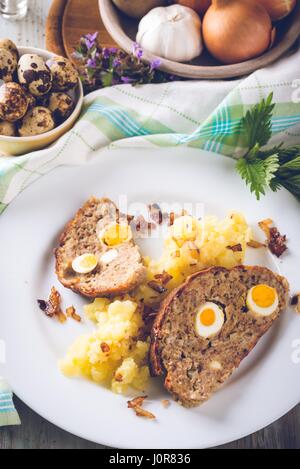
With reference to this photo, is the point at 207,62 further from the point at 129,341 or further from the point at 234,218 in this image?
the point at 129,341

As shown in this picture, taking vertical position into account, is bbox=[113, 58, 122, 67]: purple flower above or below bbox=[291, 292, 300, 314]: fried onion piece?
above

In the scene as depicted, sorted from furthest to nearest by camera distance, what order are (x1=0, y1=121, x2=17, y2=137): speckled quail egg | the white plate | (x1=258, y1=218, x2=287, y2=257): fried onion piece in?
(x1=0, y1=121, x2=17, y2=137): speckled quail egg → (x1=258, y1=218, x2=287, y2=257): fried onion piece → the white plate

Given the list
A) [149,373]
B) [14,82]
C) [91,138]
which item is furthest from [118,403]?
[14,82]

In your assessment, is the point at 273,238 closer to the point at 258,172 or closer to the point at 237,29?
the point at 258,172

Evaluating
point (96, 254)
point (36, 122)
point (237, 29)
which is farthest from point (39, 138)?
point (237, 29)

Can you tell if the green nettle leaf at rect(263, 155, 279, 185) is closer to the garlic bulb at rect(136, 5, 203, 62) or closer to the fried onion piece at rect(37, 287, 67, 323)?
the garlic bulb at rect(136, 5, 203, 62)

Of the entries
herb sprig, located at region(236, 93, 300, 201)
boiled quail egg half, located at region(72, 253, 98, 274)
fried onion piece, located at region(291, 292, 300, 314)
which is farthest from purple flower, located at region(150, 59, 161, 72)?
fried onion piece, located at region(291, 292, 300, 314)

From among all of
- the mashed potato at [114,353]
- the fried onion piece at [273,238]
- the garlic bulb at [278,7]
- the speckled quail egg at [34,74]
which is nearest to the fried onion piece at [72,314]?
the mashed potato at [114,353]
